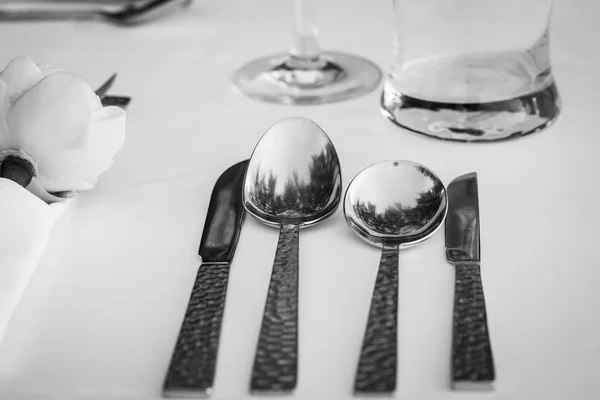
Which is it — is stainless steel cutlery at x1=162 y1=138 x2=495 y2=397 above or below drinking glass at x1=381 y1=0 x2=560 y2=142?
below

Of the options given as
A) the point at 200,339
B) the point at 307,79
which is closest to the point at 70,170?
the point at 200,339

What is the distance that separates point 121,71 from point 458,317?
1.32ft

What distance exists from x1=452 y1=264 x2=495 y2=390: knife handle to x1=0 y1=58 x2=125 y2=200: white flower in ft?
0.61

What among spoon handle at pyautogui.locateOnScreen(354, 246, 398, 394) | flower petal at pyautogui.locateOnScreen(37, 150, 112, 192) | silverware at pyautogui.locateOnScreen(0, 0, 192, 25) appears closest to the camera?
spoon handle at pyautogui.locateOnScreen(354, 246, 398, 394)

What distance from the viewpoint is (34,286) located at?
310 millimetres

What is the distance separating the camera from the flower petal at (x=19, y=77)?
1.13 ft

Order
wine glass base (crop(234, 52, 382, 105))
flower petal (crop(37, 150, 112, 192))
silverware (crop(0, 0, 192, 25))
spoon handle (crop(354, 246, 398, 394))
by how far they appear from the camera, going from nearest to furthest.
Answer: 1. spoon handle (crop(354, 246, 398, 394))
2. flower petal (crop(37, 150, 112, 192))
3. wine glass base (crop(234, 52, 382, 105))
4. silverware (crop(0, 0, 192, 25))

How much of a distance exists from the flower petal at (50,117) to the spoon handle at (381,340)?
0.16 meters

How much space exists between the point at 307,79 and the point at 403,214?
0.24m

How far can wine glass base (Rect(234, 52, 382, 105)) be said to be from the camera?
1.68ft

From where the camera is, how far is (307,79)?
1.76ft

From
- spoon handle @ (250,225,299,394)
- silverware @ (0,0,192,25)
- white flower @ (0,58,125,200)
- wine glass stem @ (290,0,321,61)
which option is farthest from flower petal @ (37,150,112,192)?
silverware @ (0,0,192,25)

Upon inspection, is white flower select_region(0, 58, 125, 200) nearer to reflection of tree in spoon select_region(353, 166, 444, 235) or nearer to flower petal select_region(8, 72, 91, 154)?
flower petal select_region(8, 72, 91, 154)

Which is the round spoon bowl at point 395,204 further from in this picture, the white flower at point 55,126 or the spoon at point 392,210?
the white flower at point 55,126
